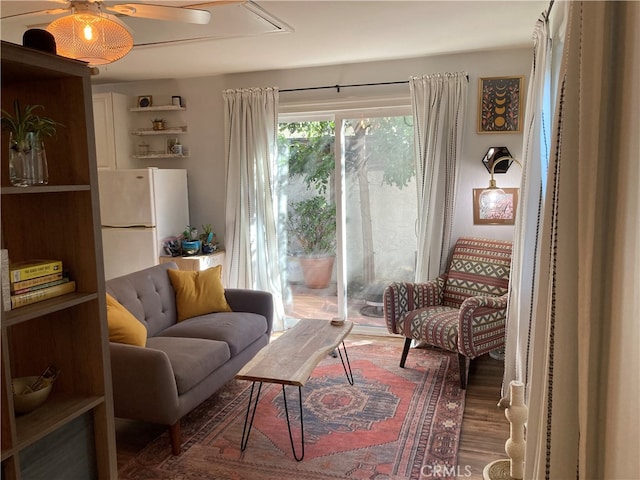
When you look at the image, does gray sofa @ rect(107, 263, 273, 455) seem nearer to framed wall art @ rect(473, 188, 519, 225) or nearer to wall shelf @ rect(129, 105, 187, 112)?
wall shelf @ rect(129, 105, 187, 112)

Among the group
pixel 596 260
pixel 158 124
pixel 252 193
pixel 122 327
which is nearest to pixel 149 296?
pixel 122 327

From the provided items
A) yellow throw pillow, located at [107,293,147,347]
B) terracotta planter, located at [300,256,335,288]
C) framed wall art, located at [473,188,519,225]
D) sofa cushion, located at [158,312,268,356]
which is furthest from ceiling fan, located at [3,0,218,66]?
terracotta planter, located at [300,256,335,288]

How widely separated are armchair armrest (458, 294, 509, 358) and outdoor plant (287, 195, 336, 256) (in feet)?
5.87

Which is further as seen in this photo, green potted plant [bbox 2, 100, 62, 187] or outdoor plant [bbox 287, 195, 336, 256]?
outdoor plant [bbox 287, 195, 336, 256]

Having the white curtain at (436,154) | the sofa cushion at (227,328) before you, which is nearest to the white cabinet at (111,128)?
the sofa cushion at (227,328)

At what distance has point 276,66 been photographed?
4.72m

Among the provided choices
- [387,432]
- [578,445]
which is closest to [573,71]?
[578,445]

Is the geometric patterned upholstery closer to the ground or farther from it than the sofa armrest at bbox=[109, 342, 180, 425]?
farther from it

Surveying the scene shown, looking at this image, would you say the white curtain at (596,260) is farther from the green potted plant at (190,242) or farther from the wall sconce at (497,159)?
the green potted plant at (190,242)

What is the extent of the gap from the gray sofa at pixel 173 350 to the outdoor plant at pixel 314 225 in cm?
113

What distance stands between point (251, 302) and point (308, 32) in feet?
6.54

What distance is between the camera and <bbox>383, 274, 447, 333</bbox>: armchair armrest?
4.02 m

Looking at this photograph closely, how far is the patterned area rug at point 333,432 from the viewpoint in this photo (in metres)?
2.68

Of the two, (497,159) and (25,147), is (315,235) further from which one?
(25,147)
